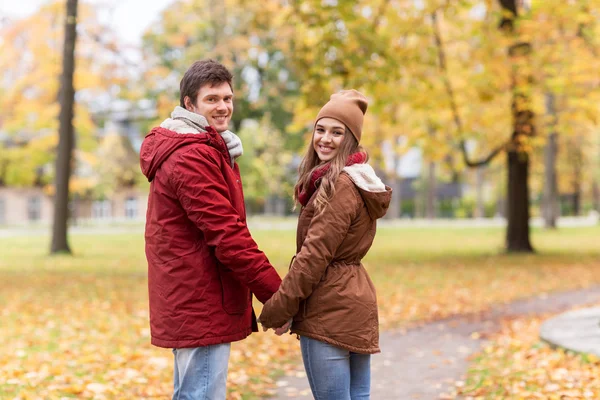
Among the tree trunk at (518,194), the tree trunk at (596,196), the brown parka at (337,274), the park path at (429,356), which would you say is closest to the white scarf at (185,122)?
the brown parka at (337,274)

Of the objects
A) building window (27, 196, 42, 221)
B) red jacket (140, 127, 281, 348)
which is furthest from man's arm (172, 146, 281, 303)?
building window (27, 196, 42, 221)

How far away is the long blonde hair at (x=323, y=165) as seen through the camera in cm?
322

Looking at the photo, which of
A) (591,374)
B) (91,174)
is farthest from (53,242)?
(91,174)

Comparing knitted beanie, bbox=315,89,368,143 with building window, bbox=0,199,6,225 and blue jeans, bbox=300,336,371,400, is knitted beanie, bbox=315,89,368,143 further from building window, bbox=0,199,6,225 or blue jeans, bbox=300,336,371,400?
building window, bbox=0,199,6,225

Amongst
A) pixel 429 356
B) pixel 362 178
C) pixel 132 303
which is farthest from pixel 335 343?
pixel 132 303

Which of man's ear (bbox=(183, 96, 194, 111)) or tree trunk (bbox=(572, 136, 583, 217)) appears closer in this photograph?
man's ear (bbox=(183, 96, 194, 111))

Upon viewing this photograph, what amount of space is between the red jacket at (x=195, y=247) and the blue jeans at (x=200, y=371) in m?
0.08

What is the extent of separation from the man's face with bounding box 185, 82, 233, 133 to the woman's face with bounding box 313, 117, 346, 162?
17.5 inches

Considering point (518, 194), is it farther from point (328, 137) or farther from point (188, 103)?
point (188, 103)

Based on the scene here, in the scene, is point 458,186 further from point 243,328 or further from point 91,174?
point 243,328

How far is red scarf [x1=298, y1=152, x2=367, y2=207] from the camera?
332 centimetres

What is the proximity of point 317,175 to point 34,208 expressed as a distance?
203ft

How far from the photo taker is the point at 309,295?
3.25m

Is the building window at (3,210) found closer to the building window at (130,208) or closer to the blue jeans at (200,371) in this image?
the building window at (130,208)
